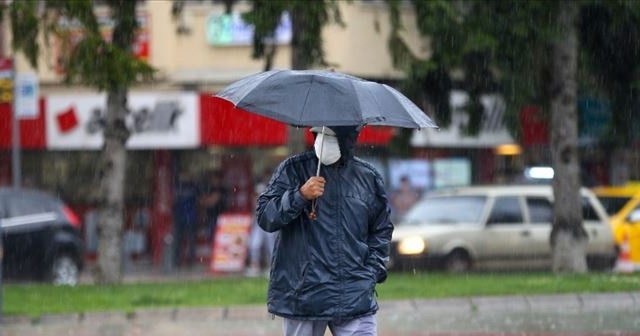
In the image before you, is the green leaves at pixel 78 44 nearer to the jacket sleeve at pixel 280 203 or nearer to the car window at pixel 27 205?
the car window at pixel 27 205

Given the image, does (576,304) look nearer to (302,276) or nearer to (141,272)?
(302,276)

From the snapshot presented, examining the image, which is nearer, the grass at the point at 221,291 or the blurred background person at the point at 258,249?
the grass at the point at 221,291

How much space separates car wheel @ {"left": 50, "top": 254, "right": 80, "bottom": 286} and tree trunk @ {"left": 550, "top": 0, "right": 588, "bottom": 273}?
7654mm

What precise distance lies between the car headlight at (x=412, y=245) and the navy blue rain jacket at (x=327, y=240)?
13417 mm

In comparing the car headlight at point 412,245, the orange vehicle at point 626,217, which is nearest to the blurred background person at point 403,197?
the orange vehicle at point 626,217

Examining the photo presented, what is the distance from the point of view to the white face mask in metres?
6.19

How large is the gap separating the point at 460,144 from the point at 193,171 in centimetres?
592


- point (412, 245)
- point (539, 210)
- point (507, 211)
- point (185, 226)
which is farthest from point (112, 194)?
point (185, 226)

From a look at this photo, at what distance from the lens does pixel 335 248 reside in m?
6.14

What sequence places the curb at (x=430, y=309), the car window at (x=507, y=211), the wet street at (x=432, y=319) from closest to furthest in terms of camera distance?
the wet street at (x=432, y=319), the curb at (x=430, y=309), the car window at (x=507, y=211)

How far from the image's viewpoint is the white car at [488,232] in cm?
1991

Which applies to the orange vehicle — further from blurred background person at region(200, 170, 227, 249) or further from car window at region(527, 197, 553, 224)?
blurred background person at region(200, 170, 227, 249)

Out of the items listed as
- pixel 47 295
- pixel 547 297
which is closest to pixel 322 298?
pixel 547 297

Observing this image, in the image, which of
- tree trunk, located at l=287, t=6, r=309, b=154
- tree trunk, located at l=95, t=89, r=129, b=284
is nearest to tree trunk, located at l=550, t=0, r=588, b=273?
tree trunk, located at l=287, t=6, r=309, b=154
